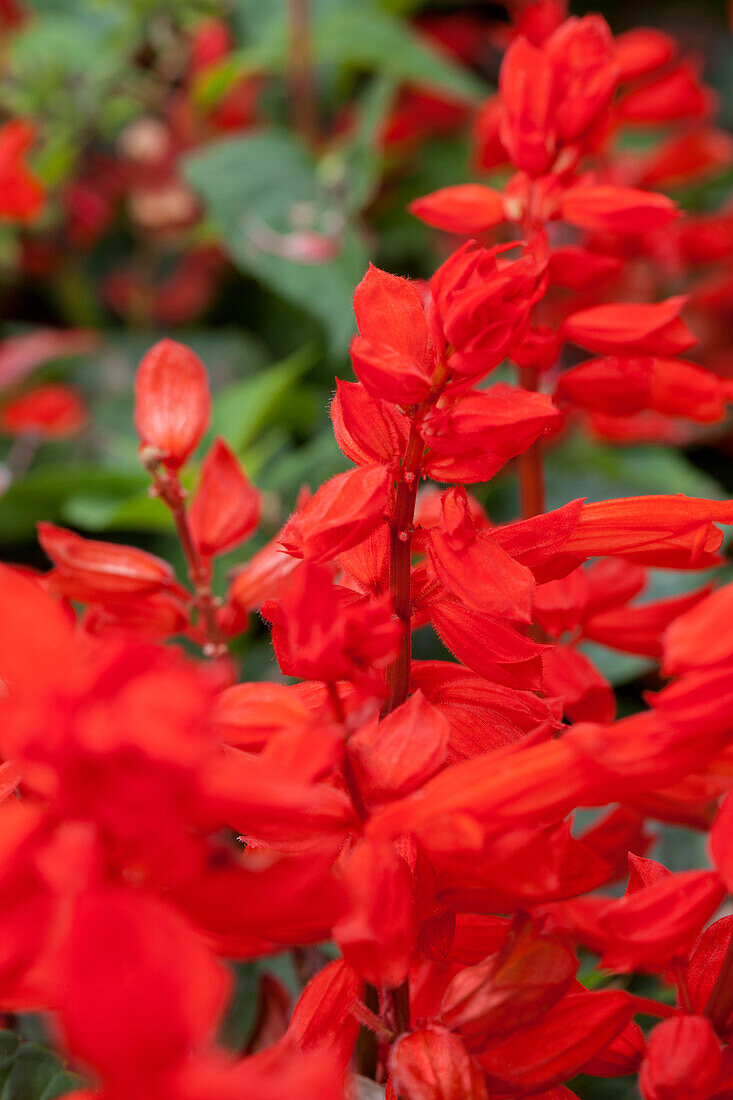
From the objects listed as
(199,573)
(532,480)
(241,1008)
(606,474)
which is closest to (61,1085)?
(241,1008)

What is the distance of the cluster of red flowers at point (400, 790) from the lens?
21cm

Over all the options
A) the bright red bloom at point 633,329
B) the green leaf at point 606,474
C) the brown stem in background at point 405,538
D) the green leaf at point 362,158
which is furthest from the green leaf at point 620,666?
the green leaf at point 362,158

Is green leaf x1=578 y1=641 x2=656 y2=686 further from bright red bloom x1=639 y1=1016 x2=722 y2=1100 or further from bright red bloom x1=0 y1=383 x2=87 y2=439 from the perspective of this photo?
bright red bloom x1=0 y1=383 x2=87 y2=439

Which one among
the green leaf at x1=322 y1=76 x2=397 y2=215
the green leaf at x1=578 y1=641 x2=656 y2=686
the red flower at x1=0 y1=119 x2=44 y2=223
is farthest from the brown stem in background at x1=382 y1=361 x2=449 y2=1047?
the red flower at x1=0 y1=119 x2=44 y2=223

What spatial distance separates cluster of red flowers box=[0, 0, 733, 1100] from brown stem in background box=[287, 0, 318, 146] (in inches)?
37.1

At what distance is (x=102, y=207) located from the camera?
1316 millimetres

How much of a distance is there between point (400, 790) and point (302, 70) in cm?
116

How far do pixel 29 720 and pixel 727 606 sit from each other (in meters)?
0.17

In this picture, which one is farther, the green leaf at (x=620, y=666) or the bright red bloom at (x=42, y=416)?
the bright red bloom at (x=42, y=416)

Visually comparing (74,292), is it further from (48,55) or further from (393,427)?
(393,427)

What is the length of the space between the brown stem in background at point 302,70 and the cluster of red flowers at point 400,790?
37.1 inches

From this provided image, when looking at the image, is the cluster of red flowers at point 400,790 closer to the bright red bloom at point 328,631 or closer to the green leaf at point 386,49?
the bright red bloom at point 328,631

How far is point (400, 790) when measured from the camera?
29cm

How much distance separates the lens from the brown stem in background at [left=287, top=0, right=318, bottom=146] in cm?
122
